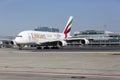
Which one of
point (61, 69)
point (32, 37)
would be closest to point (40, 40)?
point (32, 37)

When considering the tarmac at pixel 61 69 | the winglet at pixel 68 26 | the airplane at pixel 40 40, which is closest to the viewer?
the tarmac at pixel 61 69

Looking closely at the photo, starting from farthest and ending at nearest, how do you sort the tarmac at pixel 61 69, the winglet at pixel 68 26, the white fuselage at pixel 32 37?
the winglet at pixel 68 26, the white fuselage at pixel 32 37, the tarmac at pixel 61 69

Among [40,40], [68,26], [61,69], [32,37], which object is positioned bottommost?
[61,69]

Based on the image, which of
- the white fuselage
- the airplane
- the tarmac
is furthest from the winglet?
the tarmac

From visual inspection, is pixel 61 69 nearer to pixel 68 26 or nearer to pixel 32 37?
pixel 32 37

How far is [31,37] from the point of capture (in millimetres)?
71500

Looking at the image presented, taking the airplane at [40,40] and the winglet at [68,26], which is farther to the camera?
the winglet at [68,26]

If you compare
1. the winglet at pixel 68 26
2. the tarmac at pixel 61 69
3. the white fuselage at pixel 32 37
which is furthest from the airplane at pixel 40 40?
the tarmac at pixel 61 69

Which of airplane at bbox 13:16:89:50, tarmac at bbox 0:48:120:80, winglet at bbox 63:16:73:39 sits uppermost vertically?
winglet at bbox 63:16:73:39

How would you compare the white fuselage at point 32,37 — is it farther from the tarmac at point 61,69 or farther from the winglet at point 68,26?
the tarmac at point 61,69

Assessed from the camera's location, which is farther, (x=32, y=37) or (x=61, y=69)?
(x=32, y=37)

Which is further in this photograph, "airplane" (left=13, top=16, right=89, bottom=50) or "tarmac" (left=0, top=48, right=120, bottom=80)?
"airplane" (left=13, top=16, right=89, bottom=50)

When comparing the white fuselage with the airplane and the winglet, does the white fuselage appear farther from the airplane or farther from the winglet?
the winglet

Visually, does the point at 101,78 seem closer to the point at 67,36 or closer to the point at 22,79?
the point at 22,79
